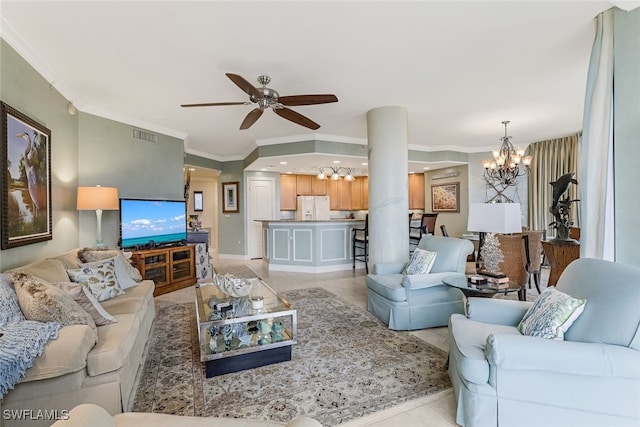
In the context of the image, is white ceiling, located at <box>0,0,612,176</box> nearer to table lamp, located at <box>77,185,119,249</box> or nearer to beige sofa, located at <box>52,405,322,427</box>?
table lamp, located at <box>77,185,119,249</box>

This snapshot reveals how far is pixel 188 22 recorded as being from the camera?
7.43 ft

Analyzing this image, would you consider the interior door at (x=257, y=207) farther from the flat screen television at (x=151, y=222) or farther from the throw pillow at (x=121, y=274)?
the throw pillow at (x=121, y=274)

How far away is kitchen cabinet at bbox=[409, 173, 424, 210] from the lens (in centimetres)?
864

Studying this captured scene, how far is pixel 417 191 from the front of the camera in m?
8.69

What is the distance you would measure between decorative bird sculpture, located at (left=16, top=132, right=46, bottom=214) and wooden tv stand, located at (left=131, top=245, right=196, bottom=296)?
4.77 feet

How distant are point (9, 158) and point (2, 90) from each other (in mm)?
518

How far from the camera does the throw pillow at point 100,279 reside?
261 centimetres

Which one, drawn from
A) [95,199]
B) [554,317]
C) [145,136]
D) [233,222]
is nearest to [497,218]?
[554,317]

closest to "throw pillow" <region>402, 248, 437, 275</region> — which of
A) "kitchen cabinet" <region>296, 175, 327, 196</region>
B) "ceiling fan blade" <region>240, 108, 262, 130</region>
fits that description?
"ceiling fan blade" <region>240, 108, 262, 130</region>

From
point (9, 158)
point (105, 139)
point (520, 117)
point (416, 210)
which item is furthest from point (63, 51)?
point (416, 210)

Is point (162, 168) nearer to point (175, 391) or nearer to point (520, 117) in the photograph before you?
point (175, 391)

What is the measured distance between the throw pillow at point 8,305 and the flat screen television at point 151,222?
2.54 m

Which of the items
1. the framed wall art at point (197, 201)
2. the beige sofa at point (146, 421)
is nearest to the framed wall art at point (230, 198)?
the framed wall art at point (197, 201)

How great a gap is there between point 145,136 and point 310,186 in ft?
15.5
